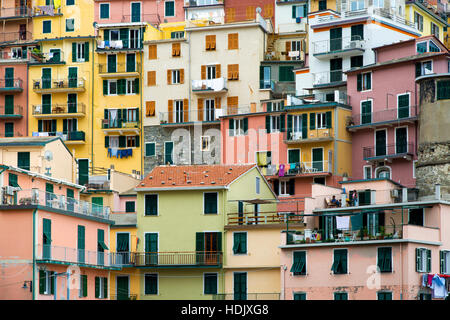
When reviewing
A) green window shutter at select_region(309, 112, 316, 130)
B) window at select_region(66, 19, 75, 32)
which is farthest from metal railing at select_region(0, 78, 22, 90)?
green window shutter at select_region(309, 112, 316, 130)

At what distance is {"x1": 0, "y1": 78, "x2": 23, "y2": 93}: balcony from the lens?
92688 millimetres

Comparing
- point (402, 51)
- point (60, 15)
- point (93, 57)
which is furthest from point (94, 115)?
point (402, 51)

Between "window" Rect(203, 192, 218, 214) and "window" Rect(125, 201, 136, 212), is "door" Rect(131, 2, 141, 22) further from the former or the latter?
"window" Rect(203, 192, 218, 214)

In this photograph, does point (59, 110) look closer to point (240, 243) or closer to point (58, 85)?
point (58, 85)

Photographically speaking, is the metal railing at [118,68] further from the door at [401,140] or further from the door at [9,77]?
the door at [401,140]

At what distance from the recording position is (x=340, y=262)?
186ft

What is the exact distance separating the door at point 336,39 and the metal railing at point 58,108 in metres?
25.1

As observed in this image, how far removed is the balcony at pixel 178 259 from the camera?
6412cm

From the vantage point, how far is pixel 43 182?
60.6 m

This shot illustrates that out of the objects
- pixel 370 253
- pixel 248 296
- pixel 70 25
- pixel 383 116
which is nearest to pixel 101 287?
pixel 248 296

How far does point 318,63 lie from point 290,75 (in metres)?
5.40

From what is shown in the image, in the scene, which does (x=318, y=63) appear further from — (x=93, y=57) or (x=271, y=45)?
(x=93, y=57)

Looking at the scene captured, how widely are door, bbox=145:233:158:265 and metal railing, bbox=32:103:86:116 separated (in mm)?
28651

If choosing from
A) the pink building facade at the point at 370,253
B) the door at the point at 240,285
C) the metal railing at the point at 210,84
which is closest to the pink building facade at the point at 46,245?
the door at the point at 240,285
